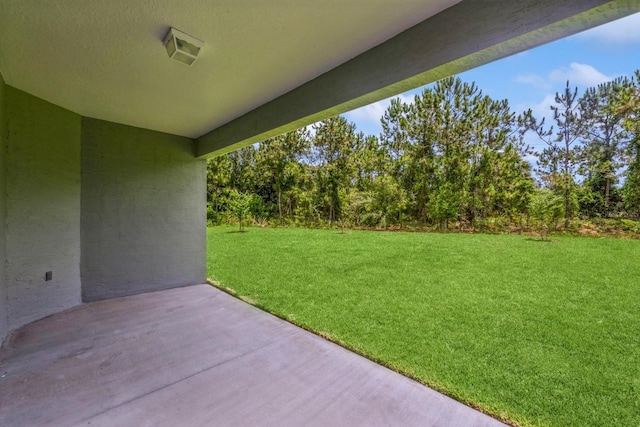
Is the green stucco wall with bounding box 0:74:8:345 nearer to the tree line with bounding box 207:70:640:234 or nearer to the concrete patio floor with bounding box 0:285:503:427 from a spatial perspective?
the concrete patio floor with bounding box 0:285:503:427

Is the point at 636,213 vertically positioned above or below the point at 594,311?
above

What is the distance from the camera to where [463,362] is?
94.5 inches

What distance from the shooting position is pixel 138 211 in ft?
13.0

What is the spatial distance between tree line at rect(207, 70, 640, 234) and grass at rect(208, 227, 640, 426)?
7.68ft

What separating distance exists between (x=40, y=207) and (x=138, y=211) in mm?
1057

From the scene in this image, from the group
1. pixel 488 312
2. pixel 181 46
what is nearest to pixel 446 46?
pixel 181 46

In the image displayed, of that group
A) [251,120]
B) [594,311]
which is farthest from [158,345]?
[594,311]

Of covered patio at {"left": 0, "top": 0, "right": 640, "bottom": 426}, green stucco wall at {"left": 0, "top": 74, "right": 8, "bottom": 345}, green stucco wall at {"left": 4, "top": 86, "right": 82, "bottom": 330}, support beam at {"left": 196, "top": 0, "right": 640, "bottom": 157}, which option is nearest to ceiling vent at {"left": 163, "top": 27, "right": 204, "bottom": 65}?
covered patio at {"left": 0, "top": 0, "right": 640, "bottom": 426}

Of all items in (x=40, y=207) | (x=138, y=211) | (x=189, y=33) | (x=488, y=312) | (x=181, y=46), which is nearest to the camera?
(x=189, y=33)

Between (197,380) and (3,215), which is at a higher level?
(3,215)

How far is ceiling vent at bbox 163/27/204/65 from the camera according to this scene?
178 cm

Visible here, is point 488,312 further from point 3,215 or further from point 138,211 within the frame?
point 3,215

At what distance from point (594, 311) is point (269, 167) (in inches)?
475

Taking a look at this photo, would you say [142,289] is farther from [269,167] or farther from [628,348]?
[269,167]
